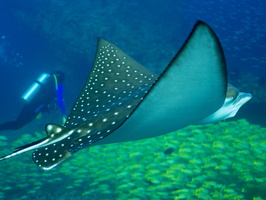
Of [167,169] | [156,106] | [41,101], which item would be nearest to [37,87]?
[41,101]

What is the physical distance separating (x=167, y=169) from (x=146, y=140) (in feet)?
4.91

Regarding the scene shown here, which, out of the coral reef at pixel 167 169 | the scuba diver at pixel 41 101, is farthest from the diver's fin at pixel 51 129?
the scuba diver at pixel 41 101

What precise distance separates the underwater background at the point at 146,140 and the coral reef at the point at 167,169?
A: 1.1 inches

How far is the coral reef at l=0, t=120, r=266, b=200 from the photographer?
5.86 m

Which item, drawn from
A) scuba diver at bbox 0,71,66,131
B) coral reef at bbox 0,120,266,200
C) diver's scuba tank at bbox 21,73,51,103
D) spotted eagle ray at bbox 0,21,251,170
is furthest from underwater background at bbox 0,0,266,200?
spotted eagle ray at bbox 0,21,251,170

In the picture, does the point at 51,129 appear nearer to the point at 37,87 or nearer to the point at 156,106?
the point at 156,106

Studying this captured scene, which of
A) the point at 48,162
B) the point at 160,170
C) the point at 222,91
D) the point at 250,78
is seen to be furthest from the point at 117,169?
the point at 250,78

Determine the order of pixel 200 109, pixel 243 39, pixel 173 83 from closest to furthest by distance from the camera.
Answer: pixel 173 83 < pixel 200 109 < pixel 243 39

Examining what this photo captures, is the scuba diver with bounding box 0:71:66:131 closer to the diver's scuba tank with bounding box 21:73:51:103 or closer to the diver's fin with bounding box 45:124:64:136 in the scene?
the diver's scuba tank with bounding box 21:73:51:103

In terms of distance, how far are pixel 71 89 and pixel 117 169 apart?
46.7 feet

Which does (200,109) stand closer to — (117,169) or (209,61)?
(209,61)

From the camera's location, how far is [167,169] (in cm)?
622

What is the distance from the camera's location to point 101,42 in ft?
11.3

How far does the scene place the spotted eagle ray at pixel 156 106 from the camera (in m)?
1.46
